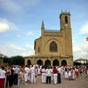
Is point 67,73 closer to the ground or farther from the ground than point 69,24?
closer to the ground

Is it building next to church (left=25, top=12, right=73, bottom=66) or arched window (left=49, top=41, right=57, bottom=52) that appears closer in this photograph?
building next to church (left=25, top=12, right=73, bottom=66)

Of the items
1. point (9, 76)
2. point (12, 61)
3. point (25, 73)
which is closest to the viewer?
point (9, 76)

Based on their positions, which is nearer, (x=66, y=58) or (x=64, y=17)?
(x=66, y=58)

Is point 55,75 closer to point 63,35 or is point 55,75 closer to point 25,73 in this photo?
point 25,73

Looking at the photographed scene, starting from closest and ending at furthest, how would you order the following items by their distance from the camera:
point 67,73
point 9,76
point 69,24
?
point 9,76 < point 67,73 < point 69,24

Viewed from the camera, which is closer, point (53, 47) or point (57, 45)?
point (53, 47)

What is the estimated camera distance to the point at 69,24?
193 feet

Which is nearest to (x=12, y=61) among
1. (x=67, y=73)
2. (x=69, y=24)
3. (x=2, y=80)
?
(x=69, y=24)

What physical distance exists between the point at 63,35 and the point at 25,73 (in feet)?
130

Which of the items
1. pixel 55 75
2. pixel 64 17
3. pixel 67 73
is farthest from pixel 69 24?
pixel 55 75

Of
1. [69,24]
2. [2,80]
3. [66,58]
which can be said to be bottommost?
[2,80]

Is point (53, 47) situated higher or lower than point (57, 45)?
lower

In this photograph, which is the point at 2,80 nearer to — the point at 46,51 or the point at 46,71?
the point at 46,71

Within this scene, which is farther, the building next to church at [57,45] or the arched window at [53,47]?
the arched window at [53,47]
